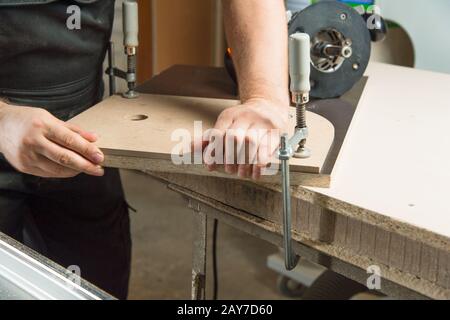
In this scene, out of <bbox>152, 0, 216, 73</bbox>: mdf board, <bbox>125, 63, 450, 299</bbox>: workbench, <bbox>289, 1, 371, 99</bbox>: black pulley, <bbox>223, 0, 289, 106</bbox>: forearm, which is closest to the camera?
<bbox>125, 63, 450, 299</bbox>: workbench

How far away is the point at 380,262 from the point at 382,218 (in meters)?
0.06

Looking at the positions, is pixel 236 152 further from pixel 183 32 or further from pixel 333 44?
pixel 183 32

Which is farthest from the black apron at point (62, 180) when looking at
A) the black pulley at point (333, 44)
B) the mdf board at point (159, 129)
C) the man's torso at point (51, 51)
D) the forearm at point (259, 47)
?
the black pulley at point (333, 44)

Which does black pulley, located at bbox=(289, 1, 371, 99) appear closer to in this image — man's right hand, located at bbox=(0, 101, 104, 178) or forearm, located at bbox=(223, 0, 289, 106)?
forearm, located at bbox=(223, 0, 289, 106)

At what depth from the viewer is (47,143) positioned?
77 centimetres

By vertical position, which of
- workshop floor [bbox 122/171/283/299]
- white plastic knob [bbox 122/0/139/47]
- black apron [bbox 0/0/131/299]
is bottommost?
workshop floor [bbox 122/171/283/299]

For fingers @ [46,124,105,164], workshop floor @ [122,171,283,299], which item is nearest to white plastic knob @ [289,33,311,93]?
fingers @ [46,124,105,164]

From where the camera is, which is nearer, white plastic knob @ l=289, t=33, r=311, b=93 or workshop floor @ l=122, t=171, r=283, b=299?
white plastic knob @ l=289, t=33, r=311, b=93

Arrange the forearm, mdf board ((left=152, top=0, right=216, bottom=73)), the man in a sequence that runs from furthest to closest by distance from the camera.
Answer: mdf board ((left=152, top=0, right=216, bottom=73)), the forearm, the man

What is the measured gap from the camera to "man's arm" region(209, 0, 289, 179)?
81 centimetres

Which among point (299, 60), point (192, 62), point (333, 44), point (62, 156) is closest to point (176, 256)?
point (192, 62)

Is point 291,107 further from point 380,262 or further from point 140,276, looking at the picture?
point 140,276

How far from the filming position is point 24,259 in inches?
22.8
